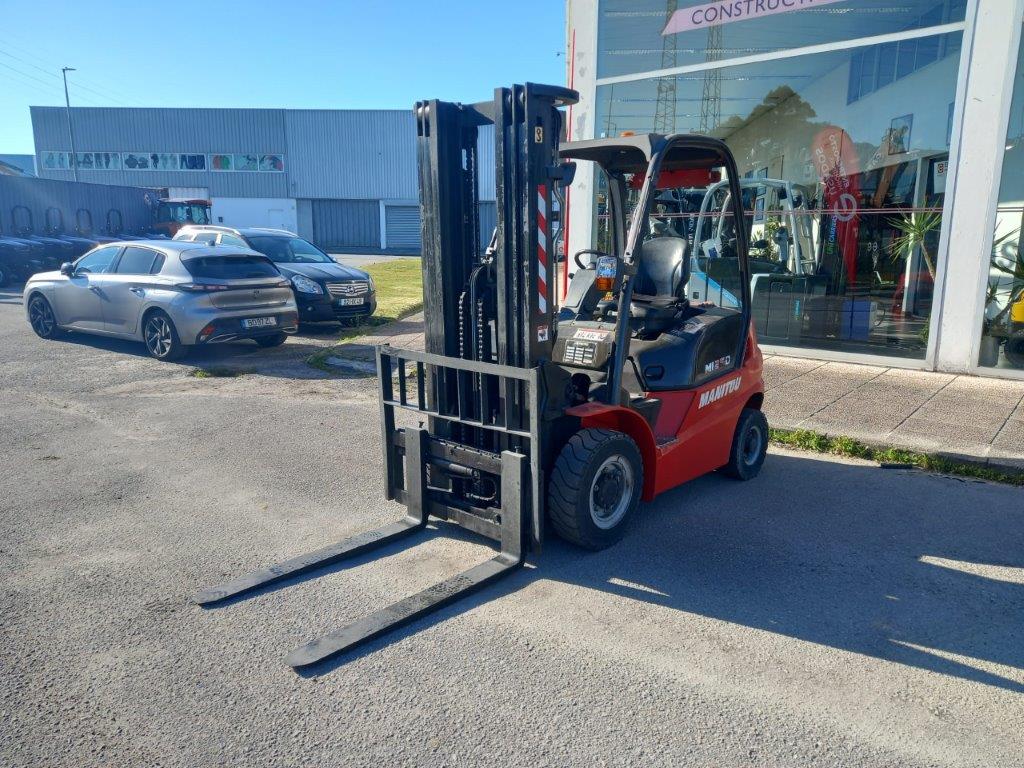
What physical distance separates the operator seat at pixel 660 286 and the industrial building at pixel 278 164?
42.7m

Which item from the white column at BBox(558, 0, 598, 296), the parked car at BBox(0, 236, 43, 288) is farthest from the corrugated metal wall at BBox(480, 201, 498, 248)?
the parked car at BBox(0, 236, 43, 288)

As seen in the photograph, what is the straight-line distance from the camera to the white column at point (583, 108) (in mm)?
11812

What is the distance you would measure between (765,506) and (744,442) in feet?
2.27

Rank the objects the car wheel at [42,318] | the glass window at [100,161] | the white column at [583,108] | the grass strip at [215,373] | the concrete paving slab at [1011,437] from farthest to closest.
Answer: the glass window at [100,161], the car wheel at [42,318], the white column at [583,108], the grass strip at [215,373], the concrete paving slab at [1011,437]

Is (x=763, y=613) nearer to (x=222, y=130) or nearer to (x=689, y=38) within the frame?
(x=689, y=38)

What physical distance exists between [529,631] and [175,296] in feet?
29.4

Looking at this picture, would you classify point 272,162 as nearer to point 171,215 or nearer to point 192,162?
point 192,162

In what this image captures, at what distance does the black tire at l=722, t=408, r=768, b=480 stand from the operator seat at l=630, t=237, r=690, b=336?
43.2 inches

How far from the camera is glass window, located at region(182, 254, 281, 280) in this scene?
1091 cm

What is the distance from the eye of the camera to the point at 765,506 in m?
5.39

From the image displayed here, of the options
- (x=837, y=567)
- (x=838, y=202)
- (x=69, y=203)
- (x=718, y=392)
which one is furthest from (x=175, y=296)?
(x=69, y=203)

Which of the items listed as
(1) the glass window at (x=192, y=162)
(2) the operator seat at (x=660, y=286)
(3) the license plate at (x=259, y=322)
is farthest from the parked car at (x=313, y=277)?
(1) the glass window at (x=192, y=162)

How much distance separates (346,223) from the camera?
4884cm

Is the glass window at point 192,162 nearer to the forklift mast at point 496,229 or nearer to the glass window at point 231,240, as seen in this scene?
the glass window at point 231,240
